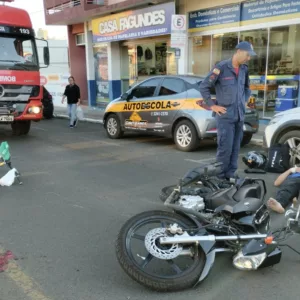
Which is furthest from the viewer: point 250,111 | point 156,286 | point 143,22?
point 143,22

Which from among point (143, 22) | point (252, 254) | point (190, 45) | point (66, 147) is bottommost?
point (66, 147)

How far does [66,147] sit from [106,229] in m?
5.52

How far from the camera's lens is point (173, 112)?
873 centimetres

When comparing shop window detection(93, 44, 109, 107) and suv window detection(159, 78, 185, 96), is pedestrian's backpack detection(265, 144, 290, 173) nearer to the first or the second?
suv window detection(159, 78, 185, 96)

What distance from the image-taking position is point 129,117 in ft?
32.4

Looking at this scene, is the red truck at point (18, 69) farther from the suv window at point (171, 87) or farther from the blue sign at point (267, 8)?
the blue sign at point (267, 8)

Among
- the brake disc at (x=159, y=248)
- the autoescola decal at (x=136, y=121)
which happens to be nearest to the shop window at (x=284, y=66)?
the autoescola decal at (x=136, y=121)

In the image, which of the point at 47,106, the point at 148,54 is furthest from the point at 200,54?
the point at 47,106

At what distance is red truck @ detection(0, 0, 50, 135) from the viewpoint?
9.66 meters

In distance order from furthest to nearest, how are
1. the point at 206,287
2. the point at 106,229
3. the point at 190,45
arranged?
the point at 190,45 < the point at 106,229 < the point at 206,287

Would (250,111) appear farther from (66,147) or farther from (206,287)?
(206,287)

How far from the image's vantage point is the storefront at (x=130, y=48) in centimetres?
1519

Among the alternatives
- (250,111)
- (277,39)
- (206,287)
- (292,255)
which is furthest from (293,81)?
(206,287)

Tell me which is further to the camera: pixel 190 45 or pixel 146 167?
pixel 190 45
